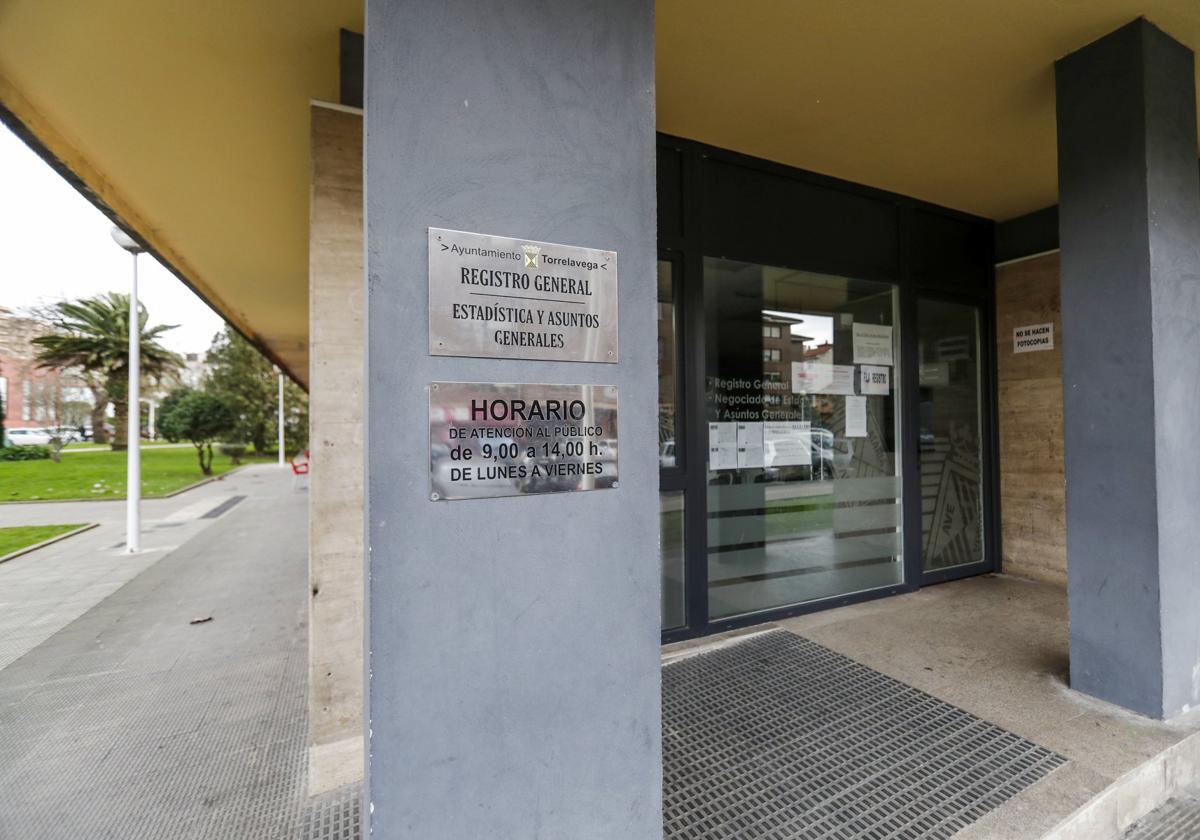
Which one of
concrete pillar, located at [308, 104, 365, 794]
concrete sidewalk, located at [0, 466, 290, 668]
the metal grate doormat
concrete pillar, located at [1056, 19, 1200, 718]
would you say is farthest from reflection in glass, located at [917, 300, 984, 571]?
concrete sidewalk, located at [0, 466, 290, 668]

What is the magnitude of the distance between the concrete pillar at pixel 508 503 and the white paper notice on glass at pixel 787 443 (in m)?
2.79

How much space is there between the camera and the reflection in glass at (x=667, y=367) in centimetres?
364

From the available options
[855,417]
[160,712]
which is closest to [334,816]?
[160,712]

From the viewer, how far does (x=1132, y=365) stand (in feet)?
8.52

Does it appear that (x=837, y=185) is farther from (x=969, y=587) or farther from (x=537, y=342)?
(x=537, y=342)

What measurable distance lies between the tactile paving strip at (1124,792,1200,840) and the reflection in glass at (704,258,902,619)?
205 centimetres

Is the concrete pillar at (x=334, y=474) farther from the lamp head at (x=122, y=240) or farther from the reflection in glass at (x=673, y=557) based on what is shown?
the lamp head at (x=122, y=240)

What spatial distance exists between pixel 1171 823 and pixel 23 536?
1048 cm

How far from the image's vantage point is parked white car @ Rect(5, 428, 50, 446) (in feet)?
17.8

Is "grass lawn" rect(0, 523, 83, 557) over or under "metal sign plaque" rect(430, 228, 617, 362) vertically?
under

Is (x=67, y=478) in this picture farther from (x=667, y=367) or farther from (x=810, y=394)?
(x=810, y=394)

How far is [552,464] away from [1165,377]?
118 inches

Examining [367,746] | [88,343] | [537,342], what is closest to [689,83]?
[537,342]

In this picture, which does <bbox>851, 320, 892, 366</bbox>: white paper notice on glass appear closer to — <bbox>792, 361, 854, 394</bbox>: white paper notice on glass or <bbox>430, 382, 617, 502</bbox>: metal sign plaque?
<bbox>792, 361, 854, 394</bbox>: white paper notice on glass
